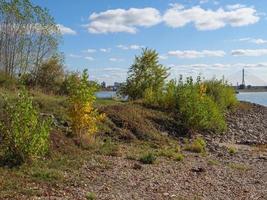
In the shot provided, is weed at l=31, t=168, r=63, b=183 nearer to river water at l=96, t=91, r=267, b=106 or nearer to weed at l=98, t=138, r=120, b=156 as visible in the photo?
weed at l=98, t=138, r=120, b=156

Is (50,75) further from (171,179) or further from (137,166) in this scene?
(171,179)

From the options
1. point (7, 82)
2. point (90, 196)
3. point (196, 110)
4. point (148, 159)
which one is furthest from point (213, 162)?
point (7, 82)

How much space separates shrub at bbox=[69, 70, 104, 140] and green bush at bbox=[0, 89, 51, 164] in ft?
12.6

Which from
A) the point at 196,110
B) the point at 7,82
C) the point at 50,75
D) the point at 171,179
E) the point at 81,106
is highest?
the point at 50,75

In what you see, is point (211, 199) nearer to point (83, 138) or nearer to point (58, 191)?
point (58, 191)

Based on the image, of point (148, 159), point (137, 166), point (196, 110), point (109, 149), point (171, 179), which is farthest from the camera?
point (196, 110)

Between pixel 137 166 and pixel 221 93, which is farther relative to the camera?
pixel 221 93

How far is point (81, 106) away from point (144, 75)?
64.4 feet

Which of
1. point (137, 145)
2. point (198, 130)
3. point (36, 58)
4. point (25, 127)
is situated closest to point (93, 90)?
point (137, 145)

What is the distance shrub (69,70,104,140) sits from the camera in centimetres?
1597

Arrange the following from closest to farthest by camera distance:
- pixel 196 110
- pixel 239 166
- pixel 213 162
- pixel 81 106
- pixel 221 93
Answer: pixel 81 106, pixel 239 166, pixel 213 162, pixel 196 110, pixel 221 93

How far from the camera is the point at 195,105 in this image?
82.0ft

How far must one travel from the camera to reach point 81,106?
52.8ft

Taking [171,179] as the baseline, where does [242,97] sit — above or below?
above
